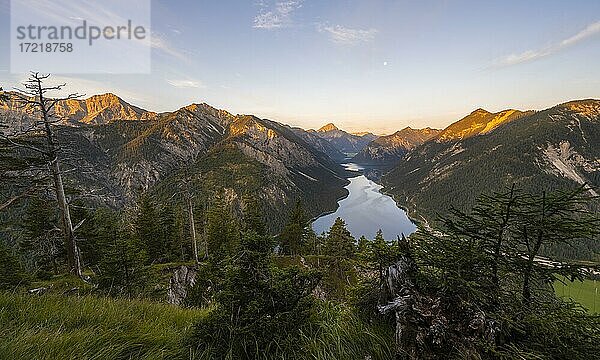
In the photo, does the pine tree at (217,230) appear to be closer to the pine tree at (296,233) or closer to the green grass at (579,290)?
the pine tree at (296,233)

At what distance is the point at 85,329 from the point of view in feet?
12.5

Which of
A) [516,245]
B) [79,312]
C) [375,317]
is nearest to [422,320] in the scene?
[375,317]

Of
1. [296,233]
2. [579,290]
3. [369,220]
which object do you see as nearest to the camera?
[579,290]

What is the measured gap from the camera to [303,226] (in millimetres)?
48219

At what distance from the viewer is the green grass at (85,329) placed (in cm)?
305

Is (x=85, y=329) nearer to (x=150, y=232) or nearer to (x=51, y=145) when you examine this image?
(x=51, y=145)

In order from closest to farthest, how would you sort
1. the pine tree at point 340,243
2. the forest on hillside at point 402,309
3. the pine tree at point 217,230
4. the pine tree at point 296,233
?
the forest on hillside at point 402,309, the pine tree at point 217,230, the pine tree at point 340,243, the pine tree at point 296,233

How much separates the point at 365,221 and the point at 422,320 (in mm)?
146127

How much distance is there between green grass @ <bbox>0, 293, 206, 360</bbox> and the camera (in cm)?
305

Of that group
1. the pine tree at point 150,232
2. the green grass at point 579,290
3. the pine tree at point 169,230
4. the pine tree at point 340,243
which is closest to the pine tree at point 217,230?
the pine tree at point 169,230

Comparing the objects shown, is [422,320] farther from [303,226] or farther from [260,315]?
[303,226]

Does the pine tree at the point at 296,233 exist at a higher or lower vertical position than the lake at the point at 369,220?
higher

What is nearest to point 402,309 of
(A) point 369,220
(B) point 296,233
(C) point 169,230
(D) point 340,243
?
(C) point 169,230

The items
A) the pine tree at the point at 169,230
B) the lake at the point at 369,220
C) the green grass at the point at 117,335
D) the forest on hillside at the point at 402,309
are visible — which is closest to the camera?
the forest on hillside at the point at 402,309
